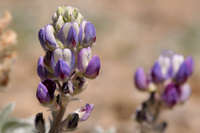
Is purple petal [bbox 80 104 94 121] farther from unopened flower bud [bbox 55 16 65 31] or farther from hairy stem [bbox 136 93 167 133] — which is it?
hairy stem [bbox 136 93 167 133]

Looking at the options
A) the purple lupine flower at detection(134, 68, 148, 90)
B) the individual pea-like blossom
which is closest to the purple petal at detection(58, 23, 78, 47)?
the individual pea-like blossom

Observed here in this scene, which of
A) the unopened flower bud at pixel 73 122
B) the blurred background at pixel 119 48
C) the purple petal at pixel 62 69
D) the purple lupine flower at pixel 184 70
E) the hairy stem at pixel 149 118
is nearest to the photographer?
the purple petal at pixel 62 69

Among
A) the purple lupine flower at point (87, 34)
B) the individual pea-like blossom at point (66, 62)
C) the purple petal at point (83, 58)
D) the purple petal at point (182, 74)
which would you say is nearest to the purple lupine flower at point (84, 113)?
the individual pea-like blossom at point (66, 62)

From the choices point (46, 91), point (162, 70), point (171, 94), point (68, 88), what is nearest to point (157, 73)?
point (162, 70)

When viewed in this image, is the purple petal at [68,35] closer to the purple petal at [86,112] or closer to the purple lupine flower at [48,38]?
the purple lupine flower at [48,38]

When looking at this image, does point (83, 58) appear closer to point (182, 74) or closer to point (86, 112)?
point (86, 112)

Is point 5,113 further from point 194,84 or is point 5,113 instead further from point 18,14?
point 18,14
